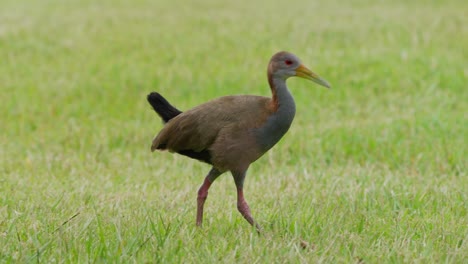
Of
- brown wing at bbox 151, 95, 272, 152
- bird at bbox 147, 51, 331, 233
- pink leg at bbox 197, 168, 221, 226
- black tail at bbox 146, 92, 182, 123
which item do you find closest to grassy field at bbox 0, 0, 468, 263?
pink leg at bbox 197, 168, 221, 226

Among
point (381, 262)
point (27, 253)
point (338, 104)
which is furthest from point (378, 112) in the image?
point (27, 253)

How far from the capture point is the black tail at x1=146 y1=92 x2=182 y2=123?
575 centimetres

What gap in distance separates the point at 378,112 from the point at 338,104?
68cm

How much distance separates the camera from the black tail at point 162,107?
5746 millimetres

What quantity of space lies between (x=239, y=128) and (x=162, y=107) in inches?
33.9

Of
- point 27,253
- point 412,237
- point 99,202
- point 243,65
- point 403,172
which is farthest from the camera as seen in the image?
point 243,65

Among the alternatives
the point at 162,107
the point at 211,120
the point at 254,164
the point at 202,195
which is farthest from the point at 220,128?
the point at 254,164

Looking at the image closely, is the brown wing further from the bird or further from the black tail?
the black tail

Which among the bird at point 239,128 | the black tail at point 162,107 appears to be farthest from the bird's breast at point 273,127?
the black tail at point 162,107

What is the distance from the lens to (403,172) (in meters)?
7.90

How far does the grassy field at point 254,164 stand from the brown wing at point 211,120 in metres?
0.51

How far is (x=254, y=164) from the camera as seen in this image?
838 cm

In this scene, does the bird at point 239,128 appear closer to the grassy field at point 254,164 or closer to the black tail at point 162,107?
the black tail at point 162,107

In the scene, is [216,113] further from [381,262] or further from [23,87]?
[23,87]
